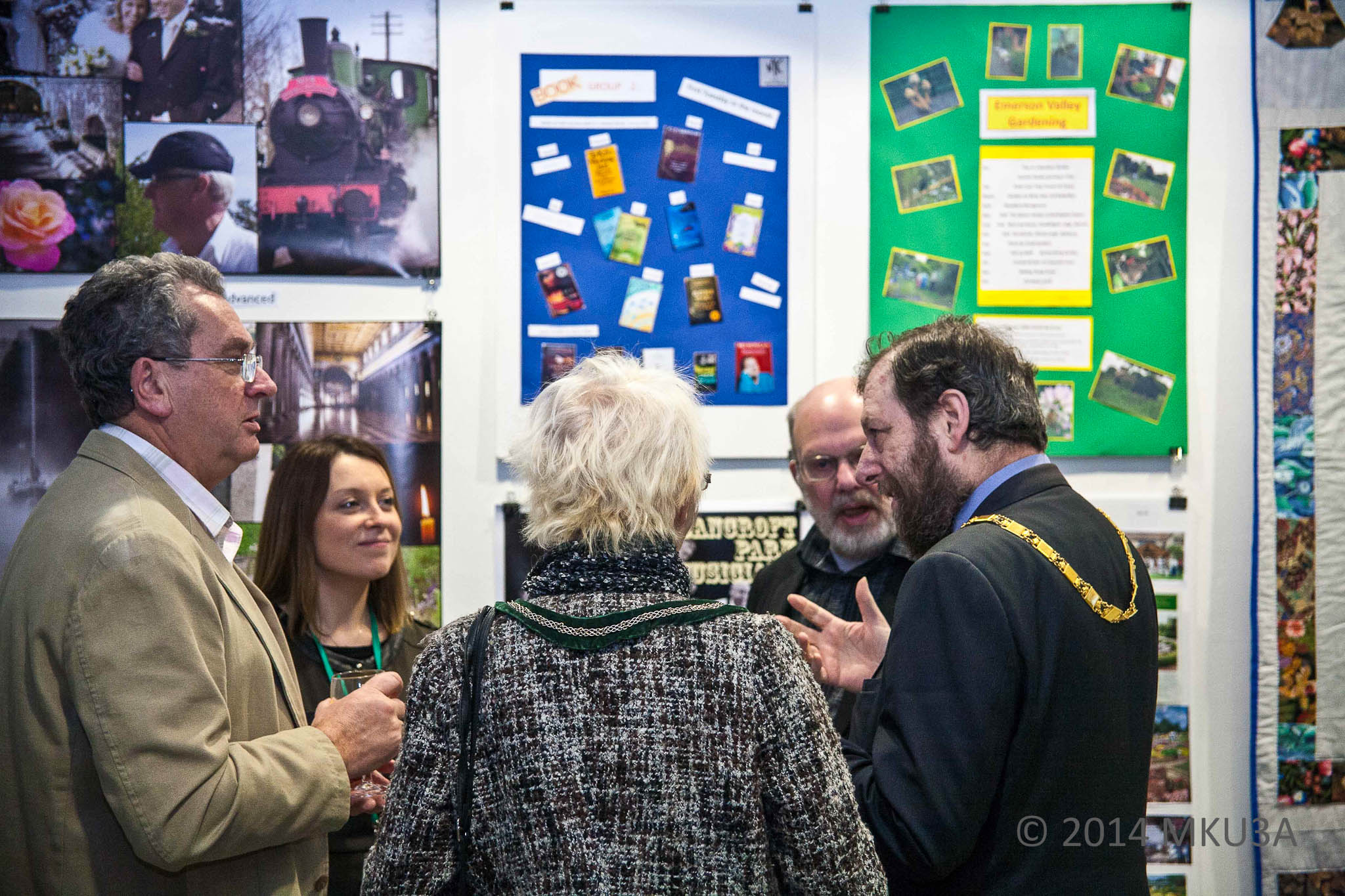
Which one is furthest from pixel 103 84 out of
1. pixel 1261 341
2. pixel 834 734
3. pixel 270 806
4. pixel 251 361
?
pixel 1261 341


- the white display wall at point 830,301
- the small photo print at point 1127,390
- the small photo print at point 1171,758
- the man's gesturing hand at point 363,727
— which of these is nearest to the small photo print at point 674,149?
the white display wall at point 830,301

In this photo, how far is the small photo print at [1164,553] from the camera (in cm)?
305

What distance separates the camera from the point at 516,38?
2.95 meters

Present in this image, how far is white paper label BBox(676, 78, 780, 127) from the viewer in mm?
2990

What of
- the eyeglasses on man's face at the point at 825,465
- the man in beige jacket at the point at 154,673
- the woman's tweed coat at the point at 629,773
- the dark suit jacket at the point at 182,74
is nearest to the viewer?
the woman's tweed coat at the point at 629,773

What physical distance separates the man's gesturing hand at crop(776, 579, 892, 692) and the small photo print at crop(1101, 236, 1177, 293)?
1575 mm

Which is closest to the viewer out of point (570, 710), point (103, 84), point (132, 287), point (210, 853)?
point (570, 710)

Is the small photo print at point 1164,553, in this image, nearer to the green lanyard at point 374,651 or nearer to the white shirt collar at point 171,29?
the green lanyard at point 374,651

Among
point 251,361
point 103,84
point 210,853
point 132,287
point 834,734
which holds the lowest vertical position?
point 210,853

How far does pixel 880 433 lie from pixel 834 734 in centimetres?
67

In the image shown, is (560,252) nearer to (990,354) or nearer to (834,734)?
(990,354)

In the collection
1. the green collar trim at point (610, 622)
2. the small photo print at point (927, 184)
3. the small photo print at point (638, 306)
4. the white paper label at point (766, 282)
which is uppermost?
the small photo print at point (927, 184)

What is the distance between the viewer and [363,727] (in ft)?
5.73

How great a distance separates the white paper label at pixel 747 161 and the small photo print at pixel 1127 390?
3.71ft
